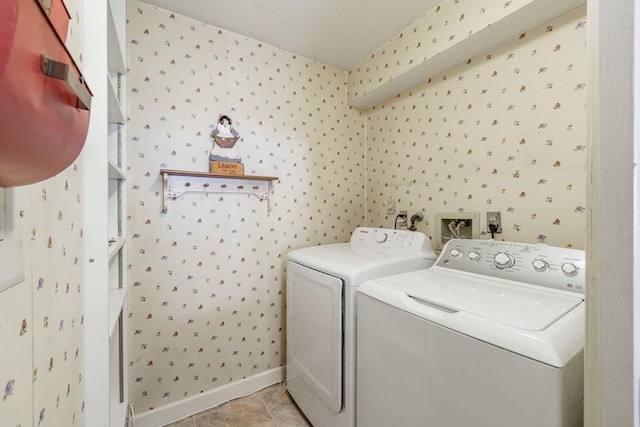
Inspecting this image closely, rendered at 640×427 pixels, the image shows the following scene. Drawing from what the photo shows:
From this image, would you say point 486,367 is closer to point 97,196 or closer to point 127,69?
point 97,196

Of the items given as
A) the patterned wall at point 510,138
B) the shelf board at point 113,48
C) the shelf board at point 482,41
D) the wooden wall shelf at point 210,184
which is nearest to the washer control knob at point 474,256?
the patterned wall at point 510,138

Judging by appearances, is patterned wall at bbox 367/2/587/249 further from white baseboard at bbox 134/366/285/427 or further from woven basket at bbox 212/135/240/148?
white baseboard at bbox 134/366/285/427

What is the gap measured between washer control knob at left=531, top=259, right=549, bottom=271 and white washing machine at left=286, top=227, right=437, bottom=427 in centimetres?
54

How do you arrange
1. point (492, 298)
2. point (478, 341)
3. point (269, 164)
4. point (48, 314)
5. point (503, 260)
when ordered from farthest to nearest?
1. point (269, 164)
2. point (503, 260)
3. point (492, 298)
4. point (478, 341)
5. point (48, 314)

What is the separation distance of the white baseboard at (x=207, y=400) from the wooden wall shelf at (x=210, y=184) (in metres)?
1.22

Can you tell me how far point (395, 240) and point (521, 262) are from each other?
71cm

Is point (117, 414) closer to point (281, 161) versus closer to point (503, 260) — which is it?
point (281, 161)

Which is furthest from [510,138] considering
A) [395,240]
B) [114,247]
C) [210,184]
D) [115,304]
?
[115,304]

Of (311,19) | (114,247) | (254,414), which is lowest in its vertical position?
(254,414)

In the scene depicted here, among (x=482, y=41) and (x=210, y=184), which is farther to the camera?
(x=210, y=184)

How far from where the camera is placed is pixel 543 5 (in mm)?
1214

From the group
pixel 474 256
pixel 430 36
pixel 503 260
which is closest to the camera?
pixel 503 260

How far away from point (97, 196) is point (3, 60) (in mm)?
778

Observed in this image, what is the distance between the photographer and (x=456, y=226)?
5.67 ft
